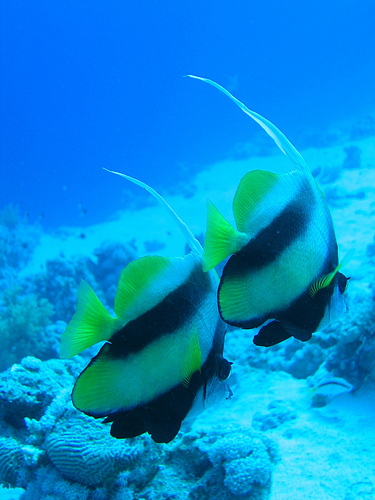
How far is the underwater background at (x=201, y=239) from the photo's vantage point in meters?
2.52

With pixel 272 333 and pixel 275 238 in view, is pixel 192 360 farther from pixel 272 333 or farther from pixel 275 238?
pixel 275 238

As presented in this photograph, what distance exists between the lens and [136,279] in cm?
96

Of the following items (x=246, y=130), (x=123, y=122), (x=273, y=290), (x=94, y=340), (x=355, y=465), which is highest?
(x=273, y=290)

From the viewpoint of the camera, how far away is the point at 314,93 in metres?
47.0

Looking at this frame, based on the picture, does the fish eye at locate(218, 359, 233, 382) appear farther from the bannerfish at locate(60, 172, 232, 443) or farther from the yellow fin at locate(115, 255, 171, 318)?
the yellow fin at locate(115, 255, 171, 318)

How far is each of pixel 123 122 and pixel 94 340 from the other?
278 feet

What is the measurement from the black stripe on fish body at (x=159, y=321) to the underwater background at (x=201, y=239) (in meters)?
0.44

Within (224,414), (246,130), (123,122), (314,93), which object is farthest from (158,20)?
(224,414)

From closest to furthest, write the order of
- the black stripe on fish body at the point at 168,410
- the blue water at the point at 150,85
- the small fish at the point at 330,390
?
the black stripe on fish body at the point at 168,410
the small fish at the point at 330,390
the blue water at the point at 150,85

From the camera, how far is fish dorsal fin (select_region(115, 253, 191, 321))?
37.3 inches

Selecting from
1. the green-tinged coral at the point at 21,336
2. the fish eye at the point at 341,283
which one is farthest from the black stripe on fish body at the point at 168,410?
the green-tinged coral at the point at 21,336

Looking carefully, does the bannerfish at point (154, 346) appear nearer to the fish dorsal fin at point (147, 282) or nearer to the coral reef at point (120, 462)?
the fish dorsal fin at point (147, 282)

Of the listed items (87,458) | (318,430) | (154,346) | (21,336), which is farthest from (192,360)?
(21,336)

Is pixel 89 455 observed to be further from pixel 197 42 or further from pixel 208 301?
pixel 197 42
